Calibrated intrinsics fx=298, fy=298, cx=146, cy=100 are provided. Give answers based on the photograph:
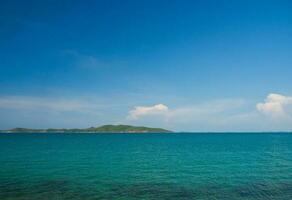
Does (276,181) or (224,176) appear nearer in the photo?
(276,181)

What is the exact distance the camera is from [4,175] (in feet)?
130

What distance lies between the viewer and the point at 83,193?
2925 cm

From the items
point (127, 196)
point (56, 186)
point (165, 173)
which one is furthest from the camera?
point (165, 173)

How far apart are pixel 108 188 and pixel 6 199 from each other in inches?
392

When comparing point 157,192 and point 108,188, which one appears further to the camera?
point 108,188

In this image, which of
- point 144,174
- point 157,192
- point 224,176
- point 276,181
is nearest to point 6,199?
point 157,192

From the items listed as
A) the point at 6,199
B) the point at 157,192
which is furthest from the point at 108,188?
the point at 6,199

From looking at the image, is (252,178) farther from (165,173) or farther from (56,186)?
(56,186)

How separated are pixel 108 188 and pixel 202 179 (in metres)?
12.5

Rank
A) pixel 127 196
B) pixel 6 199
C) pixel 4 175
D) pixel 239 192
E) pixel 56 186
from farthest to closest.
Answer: pixel 4 175 → pixel 56 186 → pixel 239 192 → pixel 127 196 → pixel 6 199

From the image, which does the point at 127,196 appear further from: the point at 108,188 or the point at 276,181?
the point at 276,181

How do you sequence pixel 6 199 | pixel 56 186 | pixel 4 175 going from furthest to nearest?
pixel 4 175 → pixel 56 186 → pixel 6 199

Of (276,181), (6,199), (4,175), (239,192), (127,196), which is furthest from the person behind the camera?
(4,175)

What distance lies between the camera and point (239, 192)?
30062mm
